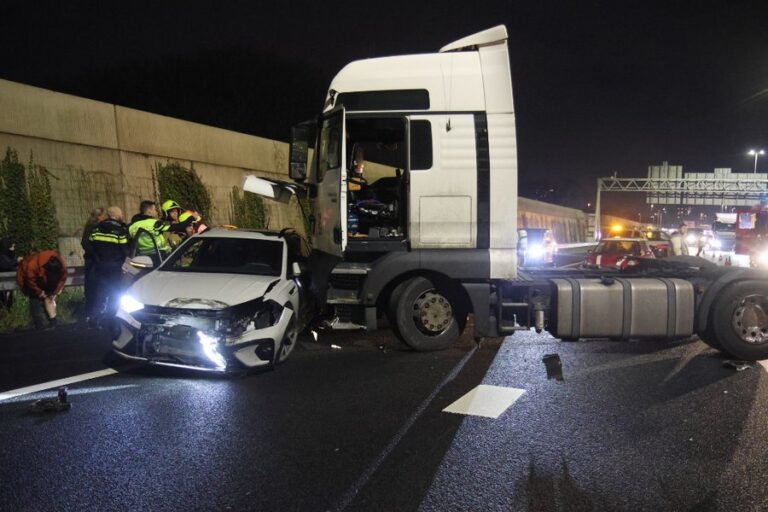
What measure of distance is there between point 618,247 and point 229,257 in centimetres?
1170

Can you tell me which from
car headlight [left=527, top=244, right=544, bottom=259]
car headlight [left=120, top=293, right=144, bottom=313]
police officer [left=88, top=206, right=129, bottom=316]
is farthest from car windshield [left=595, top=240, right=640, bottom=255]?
car headlight [left=120, top=293, right=144, bottom=313]

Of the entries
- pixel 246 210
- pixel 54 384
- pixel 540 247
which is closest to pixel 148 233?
Answer: pixel 54 384

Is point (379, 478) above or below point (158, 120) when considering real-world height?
below

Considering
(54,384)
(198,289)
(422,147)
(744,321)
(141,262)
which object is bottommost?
(54,384)

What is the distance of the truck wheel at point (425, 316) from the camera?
662 centimetres

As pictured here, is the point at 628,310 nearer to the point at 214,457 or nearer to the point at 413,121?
the point at 413,121

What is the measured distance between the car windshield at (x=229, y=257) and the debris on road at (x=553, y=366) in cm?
323

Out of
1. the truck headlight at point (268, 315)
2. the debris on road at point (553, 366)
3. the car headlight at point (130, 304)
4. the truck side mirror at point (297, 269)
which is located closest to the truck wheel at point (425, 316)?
the debris on road at point (553, 366)

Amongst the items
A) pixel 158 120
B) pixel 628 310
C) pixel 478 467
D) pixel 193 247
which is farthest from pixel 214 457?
pixel 158 120

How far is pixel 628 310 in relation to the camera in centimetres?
664

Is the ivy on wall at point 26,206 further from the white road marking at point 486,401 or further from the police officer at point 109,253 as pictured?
the white road marking at point 486,401

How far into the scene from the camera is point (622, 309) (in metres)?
6.64

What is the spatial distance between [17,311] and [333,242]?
5.53 meters

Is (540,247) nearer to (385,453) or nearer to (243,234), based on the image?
(243,234)
